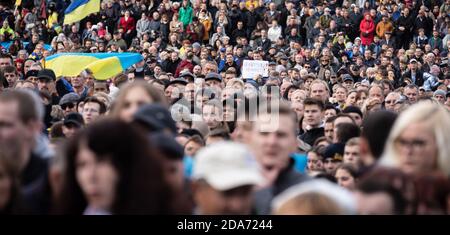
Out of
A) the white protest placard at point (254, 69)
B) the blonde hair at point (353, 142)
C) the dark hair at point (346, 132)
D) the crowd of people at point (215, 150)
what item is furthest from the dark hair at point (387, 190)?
the white protest placard at point (254, 69)

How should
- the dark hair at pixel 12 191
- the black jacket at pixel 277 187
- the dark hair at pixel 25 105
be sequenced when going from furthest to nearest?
the dark hair at pixel 25 105, the black jacket at pixel 277 187, the dark hair at pixel 12 191

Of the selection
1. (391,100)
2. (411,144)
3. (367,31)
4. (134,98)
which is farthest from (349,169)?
(367,31)

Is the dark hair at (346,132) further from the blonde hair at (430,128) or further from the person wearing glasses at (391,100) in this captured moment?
the person wearing glasses at (391,100)

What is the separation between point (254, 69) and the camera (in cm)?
2219

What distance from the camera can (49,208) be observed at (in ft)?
19.5

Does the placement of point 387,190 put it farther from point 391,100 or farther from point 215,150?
point 391,100

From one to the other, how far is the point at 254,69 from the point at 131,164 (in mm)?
16898

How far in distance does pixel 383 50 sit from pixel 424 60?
129 cm

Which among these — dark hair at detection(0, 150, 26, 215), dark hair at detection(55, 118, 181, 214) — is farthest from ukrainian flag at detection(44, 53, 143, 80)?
dark hair at detection(55, 118, 181, 214)

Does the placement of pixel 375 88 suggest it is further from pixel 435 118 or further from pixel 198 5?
pixel 198 5

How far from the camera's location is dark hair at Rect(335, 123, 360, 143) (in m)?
10.0

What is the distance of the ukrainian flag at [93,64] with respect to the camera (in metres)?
18.2

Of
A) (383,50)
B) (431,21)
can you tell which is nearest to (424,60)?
(383,50)

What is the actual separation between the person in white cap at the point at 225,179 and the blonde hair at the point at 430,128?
102cm
